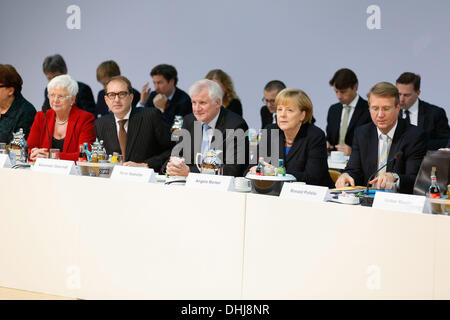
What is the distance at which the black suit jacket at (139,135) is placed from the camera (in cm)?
366

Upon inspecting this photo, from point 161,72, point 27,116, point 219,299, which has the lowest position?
point 219,299

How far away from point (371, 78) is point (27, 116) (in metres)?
3.23

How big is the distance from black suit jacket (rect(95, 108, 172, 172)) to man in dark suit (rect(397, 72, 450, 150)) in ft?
6.36

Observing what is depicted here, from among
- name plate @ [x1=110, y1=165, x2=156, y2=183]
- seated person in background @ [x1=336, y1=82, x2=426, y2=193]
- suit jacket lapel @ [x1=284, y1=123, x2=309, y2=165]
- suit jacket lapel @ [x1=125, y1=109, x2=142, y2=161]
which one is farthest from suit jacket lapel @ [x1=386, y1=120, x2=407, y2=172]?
suit jacket lapel @ [x1=125, y1=109, x2=142, y2=161]

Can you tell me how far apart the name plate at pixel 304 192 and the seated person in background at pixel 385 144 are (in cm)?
74

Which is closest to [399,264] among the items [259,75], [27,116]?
[27,116]

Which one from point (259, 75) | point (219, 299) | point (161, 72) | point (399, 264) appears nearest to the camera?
point (399, 264)

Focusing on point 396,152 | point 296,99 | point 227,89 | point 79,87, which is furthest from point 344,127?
point 79,87

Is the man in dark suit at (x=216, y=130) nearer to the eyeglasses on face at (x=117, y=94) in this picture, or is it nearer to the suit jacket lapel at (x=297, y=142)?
the suit jacket lapel at (x=297, y=142)

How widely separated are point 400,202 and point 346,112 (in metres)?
2.97

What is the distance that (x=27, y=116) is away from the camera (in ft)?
13.0

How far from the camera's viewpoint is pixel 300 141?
3217mm

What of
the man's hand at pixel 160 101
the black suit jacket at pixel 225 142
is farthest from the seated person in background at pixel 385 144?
the man's hand at pixel 160 101

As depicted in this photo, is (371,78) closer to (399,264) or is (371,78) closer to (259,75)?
(259,75)
